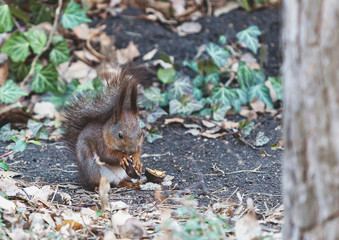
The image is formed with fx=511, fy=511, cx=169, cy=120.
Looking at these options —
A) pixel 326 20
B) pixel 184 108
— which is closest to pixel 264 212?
pixel 326 20

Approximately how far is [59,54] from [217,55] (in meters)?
1.47

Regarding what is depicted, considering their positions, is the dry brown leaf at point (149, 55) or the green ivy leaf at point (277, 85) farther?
the dry brown leaf at point (149, 55)

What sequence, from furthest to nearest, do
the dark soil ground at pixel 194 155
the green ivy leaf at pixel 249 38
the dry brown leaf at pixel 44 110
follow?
the green ivy leaf at pixel 249 38, the dry brown leaf at pixel 44 110, the dark soil ground at pixel 194 155

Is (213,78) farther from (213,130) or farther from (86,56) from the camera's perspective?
(86,56)

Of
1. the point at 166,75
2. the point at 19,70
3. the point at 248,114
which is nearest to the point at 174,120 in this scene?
the point at 166,75

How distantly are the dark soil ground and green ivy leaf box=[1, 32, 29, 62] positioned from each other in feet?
2.92

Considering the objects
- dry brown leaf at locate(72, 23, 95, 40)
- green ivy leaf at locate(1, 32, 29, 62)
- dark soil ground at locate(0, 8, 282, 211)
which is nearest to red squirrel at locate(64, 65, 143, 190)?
dark soil ground at locate(0, 8, 282, 211)

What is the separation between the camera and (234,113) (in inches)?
177

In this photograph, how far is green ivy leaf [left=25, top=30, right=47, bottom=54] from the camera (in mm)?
4742

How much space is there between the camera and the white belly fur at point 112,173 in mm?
3279

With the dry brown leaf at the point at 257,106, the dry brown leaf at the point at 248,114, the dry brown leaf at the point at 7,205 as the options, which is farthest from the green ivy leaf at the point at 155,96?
the dry brown leaf at the point at 7,205

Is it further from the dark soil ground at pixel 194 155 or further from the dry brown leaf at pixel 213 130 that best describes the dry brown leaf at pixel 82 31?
the dry brown leaf at pixel 213 130

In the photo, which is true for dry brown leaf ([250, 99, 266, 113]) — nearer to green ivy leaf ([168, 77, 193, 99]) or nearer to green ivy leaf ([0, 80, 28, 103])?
green ivy leaf ([168, 77, 193, 99])

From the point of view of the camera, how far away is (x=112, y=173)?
3291 mm
